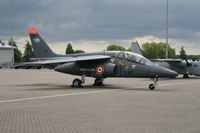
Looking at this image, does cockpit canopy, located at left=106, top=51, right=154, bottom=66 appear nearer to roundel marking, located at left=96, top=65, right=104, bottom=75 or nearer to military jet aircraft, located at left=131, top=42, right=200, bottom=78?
roundel marking, located at left=96, top=65, right=104, bottom=75

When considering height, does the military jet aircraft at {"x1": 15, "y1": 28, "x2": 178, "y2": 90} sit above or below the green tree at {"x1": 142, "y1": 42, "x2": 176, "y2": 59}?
below

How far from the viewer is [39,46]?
963 inches

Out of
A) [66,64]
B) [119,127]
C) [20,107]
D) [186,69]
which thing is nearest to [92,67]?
[66,64]

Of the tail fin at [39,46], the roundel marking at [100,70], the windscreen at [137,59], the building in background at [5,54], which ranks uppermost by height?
the building in background at [5,54]

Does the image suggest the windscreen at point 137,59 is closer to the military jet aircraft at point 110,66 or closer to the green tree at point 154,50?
the military jet aircraft at point 110,66

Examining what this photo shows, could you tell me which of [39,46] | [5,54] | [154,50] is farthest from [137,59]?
[154,50]

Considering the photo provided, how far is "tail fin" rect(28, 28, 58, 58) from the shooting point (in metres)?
24.4

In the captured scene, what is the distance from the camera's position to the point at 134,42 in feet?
142

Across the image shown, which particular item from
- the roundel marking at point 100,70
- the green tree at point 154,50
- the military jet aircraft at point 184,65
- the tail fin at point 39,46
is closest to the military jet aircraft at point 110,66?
the roundel marking at point 100,70

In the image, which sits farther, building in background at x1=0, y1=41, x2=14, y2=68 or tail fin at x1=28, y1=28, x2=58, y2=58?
building in background at x1=0, y1=41, x2=14, y2=68

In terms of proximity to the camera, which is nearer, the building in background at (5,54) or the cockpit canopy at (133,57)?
the cockpit canopy at (133,57)

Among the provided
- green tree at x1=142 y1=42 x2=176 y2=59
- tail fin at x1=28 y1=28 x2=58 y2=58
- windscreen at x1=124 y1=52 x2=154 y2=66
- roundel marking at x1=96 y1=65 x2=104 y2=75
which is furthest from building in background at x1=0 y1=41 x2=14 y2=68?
windscreen at x1=124 y1=52 x2=154 y2=66

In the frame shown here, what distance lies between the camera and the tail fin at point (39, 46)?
24.4 metres

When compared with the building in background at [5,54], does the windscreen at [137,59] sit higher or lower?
lower
